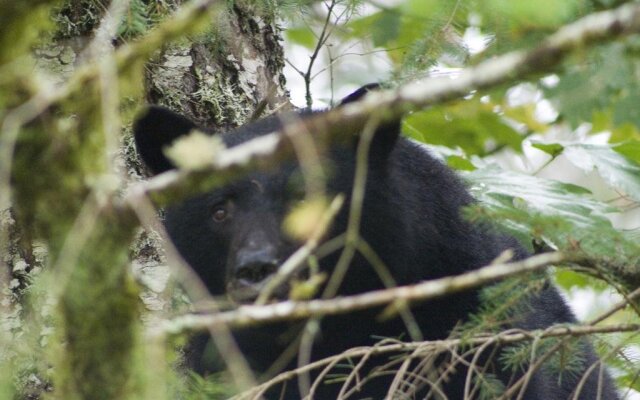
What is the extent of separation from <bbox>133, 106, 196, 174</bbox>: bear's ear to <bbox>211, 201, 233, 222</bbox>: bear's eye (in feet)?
1.11


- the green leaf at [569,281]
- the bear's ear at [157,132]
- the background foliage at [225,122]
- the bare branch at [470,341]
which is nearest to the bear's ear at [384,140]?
the background foliage at [225,122]

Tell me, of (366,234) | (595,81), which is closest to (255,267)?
(366,234)

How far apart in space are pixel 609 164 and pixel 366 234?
124 centimetres

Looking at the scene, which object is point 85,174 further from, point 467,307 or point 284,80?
point 284,80

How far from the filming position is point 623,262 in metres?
2.97

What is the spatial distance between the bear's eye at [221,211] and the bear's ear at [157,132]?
13.3 inches

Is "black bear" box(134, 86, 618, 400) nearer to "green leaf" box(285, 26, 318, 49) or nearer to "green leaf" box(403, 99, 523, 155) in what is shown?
"green leaf" box(403, 99, 523, 155)

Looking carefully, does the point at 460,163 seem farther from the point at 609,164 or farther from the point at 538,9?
the point at 538,9

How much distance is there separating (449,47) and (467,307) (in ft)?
4.59

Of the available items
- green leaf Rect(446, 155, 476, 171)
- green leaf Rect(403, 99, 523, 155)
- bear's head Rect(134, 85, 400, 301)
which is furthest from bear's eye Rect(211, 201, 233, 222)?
green leaf Rect(403, 99, 523, 155)

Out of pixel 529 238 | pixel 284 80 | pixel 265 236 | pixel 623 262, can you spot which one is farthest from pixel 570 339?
pixel 284 80

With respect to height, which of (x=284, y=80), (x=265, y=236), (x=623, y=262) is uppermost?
(x=284, y=80)

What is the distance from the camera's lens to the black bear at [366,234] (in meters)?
4.39

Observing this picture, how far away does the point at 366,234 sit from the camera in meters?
4.57
